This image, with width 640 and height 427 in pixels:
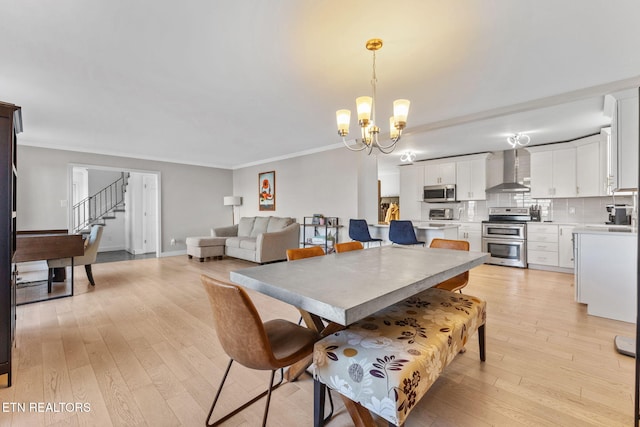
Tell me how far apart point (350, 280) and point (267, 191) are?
19.3 feet

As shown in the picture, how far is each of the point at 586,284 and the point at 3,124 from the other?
4988mm

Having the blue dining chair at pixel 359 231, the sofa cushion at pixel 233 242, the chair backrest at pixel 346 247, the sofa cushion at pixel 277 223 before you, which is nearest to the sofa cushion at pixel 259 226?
the sofa cushion at pixel 277 223

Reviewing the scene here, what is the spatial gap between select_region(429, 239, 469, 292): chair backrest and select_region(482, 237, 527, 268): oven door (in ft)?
9.51

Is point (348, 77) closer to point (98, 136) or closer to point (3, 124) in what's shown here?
point (3, 124)

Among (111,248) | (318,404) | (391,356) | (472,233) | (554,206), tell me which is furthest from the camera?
(111,248)

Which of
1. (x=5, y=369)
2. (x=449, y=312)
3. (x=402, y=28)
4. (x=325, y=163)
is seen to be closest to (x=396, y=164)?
(x=325, y=163)

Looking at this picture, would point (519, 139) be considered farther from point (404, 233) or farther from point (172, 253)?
point (172, 253)

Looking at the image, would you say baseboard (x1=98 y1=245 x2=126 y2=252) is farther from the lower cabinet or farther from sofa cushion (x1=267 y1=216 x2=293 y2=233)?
the lower cabinet

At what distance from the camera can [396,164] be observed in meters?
7.19

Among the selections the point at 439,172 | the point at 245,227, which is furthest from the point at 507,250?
the point at 245,227

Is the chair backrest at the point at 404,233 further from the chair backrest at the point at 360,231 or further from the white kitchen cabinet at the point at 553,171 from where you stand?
the white kitchen cabinet at the point at 553,171

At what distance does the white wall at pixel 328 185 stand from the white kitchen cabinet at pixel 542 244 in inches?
108

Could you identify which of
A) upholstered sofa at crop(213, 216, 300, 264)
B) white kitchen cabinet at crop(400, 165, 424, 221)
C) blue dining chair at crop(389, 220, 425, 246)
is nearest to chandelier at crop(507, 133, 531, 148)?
white kitchen cabinet at crop(400, 165, 424, 221)

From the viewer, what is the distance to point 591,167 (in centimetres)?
459
